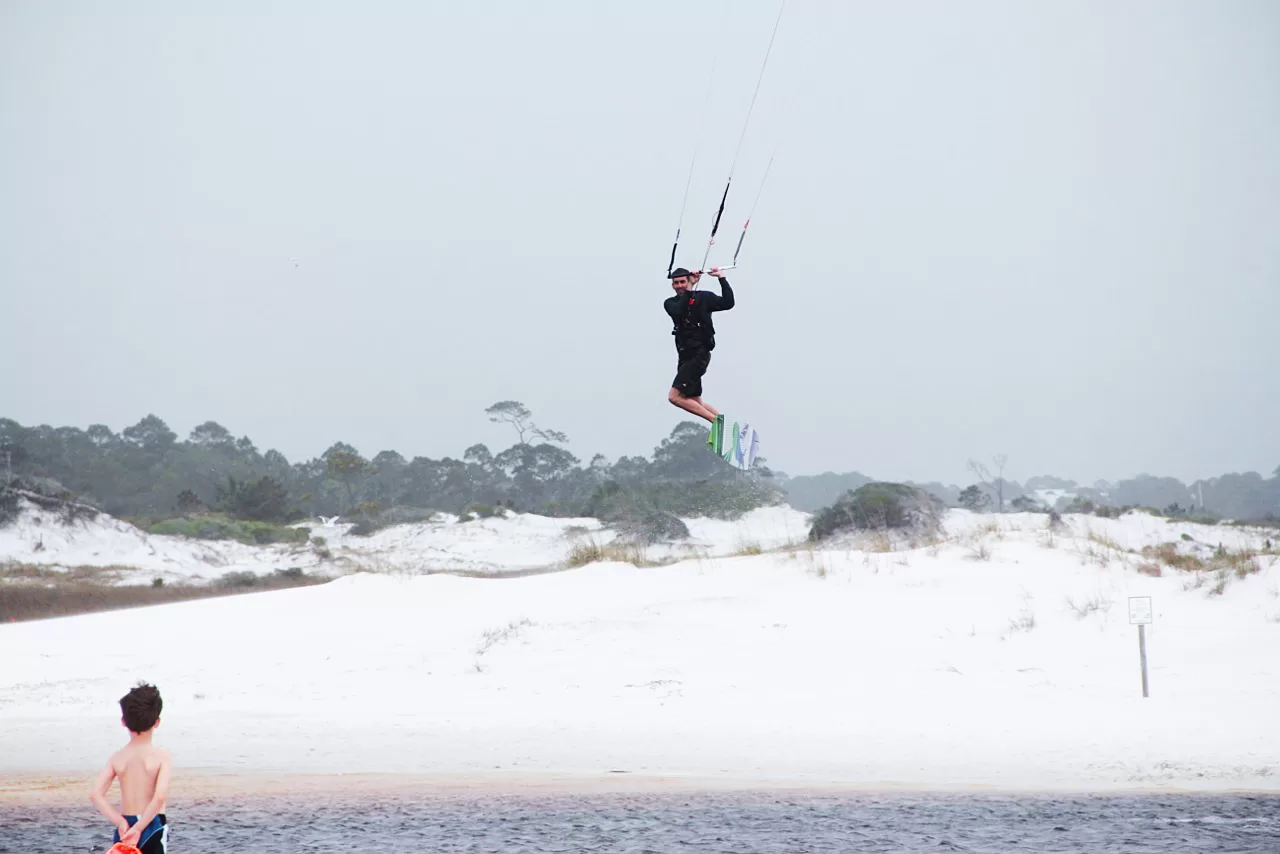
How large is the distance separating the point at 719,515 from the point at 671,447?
73.0 ft

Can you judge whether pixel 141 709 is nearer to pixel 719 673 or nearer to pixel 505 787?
pixel 505 787

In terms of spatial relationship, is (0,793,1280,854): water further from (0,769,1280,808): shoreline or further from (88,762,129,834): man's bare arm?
(88,762,129,834): man's bare arm

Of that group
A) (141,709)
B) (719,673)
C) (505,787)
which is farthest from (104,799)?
(719,673)

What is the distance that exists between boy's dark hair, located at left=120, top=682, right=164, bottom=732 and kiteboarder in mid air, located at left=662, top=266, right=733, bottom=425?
7026mm

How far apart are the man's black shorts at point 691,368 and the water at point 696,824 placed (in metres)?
4.15

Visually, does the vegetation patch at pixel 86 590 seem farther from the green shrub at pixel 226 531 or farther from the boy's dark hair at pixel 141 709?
the boy's dark hair at pixel 141 709

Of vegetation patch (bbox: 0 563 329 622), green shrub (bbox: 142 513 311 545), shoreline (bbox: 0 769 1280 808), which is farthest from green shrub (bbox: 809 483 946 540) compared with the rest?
shoreline (bbox: 0 769 1280 808)

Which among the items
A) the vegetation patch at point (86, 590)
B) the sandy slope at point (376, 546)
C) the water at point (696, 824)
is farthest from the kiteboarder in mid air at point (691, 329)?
the sandy slope at point (376, 546)

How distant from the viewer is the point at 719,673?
14.6 meters

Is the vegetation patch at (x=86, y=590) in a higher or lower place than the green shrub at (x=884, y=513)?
lower

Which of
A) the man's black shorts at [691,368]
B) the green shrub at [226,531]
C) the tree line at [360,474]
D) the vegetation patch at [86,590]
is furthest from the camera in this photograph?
the tree line at [360,474]

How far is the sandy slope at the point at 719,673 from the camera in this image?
11.4m

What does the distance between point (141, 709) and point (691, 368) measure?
7516 millimetres

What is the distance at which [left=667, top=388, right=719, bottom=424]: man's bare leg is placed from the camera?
12.4m
